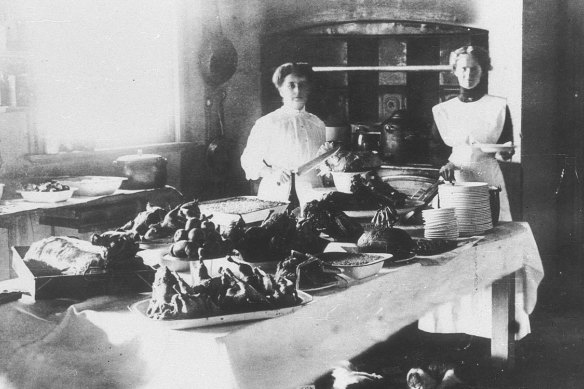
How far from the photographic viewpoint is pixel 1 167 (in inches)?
184

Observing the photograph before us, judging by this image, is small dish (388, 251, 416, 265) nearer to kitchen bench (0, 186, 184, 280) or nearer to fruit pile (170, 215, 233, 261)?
fruit pile (170, 215, 233, 261)

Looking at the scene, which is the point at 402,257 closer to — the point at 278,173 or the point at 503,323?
the point at 503,323

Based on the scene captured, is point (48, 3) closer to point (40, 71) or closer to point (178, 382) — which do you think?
point (40, 71)

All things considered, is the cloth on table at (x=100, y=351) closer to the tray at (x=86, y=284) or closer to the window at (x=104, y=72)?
the tray at (x=86, y=284)

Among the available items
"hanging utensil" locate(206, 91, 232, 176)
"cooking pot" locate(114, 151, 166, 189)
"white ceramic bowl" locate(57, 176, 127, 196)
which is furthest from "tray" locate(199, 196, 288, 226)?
"hanging utensil" locate(206, 91, 232, 176)

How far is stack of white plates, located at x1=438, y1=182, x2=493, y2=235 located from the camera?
3.12m

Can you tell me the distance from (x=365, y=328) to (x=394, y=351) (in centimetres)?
200

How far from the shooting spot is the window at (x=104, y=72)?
511 cm

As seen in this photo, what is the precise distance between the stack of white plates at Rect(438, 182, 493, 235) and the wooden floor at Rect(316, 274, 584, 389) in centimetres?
71

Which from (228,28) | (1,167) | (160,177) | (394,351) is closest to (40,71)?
(1,167)

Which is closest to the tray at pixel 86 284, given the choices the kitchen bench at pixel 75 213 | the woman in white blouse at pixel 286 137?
the kitchen bench at pixel 75 213

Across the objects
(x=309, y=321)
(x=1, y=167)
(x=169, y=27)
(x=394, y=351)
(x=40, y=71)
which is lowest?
(x=394, y=351)

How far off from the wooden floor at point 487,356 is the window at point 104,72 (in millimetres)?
2824

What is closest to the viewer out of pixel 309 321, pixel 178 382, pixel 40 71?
pixel 178 382
